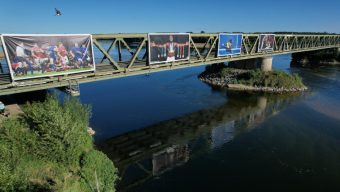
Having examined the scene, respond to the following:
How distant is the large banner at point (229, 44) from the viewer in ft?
138

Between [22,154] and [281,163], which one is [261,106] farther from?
[22,154]

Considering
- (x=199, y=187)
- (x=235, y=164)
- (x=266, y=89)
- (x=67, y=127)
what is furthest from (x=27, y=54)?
(x=266, y=89)

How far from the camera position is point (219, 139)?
30719 mm

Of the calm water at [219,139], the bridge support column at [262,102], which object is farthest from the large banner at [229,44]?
the bridge support column at [262,102]

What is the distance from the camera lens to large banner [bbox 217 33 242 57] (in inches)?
1652

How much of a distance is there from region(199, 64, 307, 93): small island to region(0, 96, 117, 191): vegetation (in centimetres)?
4307

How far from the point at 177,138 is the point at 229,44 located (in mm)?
22301

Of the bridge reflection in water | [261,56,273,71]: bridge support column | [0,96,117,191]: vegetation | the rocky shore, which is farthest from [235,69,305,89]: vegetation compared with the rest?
[0,96,117,191]: vegetation

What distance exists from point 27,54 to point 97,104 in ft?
78.9

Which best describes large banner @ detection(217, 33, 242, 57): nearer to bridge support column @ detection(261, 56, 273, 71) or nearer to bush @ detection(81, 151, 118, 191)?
bridge support column @ detection(261, 56, 273, 71)

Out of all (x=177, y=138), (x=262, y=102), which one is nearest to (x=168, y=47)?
(x=177, y=138)

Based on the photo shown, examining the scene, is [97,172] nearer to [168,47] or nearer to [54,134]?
[54,134]

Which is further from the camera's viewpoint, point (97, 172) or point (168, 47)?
point (168, 47)

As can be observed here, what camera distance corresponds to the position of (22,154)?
17.4 m
